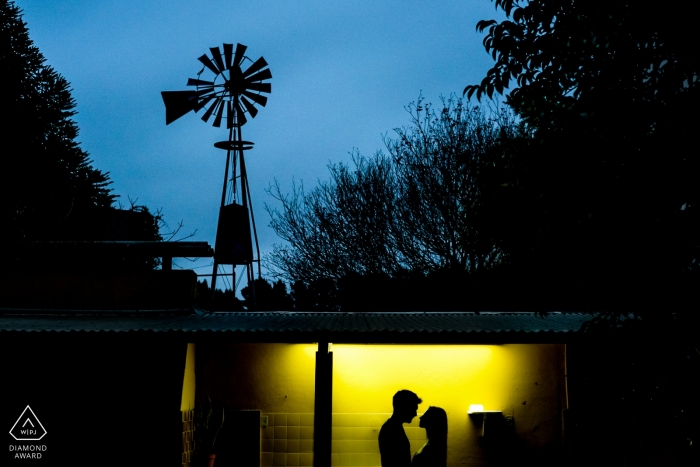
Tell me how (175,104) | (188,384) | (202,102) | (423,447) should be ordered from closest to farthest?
(423,447) < (188,384) < (175,104) < (202,102)

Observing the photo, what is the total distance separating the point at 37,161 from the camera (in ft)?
85.6

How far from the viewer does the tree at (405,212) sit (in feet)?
79.4

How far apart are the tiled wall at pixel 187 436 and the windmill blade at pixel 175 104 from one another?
24.0 ft

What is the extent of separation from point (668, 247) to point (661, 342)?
0.80 m

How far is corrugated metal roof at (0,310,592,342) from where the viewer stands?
9.46 metres

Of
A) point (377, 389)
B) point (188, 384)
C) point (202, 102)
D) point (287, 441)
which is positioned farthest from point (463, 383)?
point (202, 102)

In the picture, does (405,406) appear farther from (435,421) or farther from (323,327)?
(323,327)

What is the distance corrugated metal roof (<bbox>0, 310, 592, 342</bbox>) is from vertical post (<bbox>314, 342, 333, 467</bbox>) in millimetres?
369

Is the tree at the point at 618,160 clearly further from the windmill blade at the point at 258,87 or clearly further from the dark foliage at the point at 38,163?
the dark foliage at the point at 38,163

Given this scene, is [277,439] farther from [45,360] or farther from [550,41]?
[550,41]

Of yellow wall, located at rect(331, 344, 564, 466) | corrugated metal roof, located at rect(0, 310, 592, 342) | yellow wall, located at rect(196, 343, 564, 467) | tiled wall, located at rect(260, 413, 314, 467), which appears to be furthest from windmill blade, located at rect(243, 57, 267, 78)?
tiled wall, located at rect(260, 413, 314, 467)

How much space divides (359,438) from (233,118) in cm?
811

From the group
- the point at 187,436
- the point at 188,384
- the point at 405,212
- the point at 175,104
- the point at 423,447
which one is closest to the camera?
the point at 423,447

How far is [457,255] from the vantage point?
24500 mm
